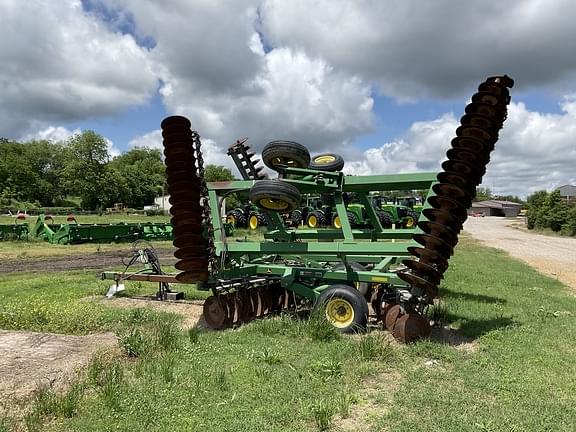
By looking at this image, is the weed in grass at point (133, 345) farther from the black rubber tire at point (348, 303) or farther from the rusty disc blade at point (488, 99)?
the rusty disc blade at point (488, 99)

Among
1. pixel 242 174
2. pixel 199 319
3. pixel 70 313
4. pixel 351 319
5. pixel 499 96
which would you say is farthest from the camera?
pixel 242 174

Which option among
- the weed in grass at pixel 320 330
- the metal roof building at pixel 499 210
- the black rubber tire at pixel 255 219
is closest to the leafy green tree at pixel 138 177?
the black rubber tire at pixel 255 219

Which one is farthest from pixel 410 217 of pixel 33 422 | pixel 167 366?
pixel 33 422

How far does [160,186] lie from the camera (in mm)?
104438

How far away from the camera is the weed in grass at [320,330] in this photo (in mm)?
6367

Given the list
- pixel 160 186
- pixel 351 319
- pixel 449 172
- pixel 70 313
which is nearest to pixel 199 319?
pixel 70 313

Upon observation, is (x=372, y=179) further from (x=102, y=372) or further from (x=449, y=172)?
(x=102, y=372)

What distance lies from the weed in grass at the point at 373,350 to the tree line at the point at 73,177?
6872cm

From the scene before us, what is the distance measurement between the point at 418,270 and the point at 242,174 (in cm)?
455

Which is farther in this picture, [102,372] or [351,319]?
[351,319]

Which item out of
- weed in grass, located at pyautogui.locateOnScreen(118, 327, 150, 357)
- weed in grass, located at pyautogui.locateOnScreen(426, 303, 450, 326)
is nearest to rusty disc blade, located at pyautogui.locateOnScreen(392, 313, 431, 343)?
weed in grass, located at pyautogui.locateOnScreen(426, 303, 450, 326)

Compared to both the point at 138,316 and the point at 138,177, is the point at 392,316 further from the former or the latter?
the point at 138,177

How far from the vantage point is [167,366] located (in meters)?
5.11

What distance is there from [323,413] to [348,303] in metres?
3.04
